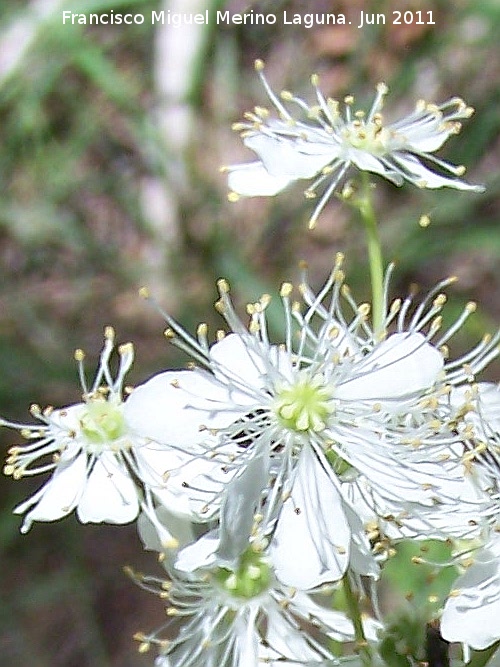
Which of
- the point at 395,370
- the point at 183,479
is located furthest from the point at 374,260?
the point at 183,479

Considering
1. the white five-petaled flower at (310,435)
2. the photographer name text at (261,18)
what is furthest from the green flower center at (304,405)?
the photographer name text at (261,18)

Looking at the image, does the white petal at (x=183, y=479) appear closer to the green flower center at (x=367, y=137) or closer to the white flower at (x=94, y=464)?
the white flower at (x=94, y=464)

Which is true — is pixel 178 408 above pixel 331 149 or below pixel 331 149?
below

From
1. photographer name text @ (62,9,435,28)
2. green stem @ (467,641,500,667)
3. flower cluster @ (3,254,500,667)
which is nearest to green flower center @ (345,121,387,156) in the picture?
flower cluster @ (3,254,500,667)

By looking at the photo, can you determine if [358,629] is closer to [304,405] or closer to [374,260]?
[304,405]

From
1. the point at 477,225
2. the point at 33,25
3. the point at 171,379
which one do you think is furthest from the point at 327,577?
the point at 33,25

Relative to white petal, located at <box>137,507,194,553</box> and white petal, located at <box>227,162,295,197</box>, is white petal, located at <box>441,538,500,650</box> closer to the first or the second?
white petal, located at <box>137,507,194,553</box>
